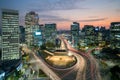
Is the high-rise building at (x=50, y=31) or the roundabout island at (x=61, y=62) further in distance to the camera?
the high-rise building at (x=50, y=31)

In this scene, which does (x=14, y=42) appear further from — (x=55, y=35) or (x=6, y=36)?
(x=55, y=35)

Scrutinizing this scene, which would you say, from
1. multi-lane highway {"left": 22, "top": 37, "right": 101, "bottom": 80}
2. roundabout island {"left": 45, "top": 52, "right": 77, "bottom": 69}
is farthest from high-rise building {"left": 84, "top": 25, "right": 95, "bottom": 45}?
multi-lane highway {"left": 22, "top": 37, "right": 101, "bottom": 80}

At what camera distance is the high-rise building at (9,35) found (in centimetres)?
5409

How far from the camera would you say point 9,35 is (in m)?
54.8

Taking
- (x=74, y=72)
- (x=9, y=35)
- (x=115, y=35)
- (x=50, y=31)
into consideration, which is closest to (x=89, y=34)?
(x=50, y=31)

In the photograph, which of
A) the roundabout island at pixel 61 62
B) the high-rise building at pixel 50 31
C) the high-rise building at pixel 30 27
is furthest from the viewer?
the high-rise building at pixel 50 31

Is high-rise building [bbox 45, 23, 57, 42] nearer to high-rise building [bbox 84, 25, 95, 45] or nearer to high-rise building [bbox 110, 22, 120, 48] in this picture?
high-rise building [bbox 84, 25, 95, 45]

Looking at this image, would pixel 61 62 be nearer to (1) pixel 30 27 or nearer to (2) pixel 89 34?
(2) pixel 89 34

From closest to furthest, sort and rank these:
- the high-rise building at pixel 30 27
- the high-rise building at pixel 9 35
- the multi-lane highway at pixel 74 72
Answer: the multi-lane highway at pixel 74 72 < the high-rise building at pixel 9 35 < the high-rise building at pixel 30 27

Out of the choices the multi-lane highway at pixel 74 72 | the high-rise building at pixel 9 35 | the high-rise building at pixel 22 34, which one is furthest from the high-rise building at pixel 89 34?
the multi-lane highway at pixel 74 72

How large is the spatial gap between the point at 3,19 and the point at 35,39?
19.7 meters

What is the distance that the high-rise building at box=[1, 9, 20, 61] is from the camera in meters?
54.1

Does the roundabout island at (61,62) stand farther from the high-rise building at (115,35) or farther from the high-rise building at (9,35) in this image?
the high-rise building at (115,35)

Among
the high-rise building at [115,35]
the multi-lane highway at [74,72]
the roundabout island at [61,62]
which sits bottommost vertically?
the multi-lane highway at [74,72]
